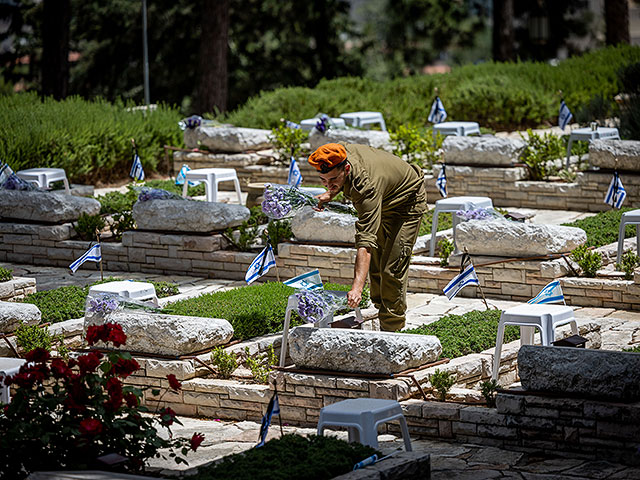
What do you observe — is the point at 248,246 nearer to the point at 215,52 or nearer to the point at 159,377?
the point at 159,377

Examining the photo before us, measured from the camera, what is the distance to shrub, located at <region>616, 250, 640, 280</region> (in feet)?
31.2

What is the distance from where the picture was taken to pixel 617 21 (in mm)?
25359

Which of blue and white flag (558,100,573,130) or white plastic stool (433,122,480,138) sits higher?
blue and white flag (558,100,573,130)

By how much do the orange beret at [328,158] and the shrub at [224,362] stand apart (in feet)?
5.10

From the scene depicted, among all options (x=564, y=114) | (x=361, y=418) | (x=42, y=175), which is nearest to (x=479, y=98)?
(x=564, y=114)

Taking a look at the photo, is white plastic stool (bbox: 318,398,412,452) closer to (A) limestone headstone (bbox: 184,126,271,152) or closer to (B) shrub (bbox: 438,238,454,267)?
(B) shrub (bbox: 438,238,454,267)

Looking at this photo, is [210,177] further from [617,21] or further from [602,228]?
[617,21]

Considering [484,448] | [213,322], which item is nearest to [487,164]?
[213,322]

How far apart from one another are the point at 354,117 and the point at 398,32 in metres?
22.9

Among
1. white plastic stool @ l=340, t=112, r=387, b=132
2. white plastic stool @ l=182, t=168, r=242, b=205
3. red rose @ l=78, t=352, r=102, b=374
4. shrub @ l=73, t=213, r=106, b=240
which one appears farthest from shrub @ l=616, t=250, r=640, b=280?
white plastic stool @ l=340, t=112, r=387, b=132

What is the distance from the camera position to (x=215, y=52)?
2303 cm

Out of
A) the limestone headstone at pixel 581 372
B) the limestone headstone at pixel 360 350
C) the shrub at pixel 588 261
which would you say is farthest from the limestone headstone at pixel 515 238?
the limestone headstone at pixel 581 372

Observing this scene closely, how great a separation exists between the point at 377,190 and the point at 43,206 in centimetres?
600

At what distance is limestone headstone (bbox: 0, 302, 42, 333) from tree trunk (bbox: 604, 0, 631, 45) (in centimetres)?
2015
